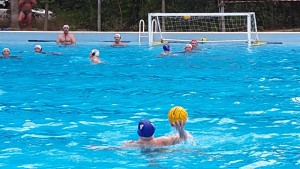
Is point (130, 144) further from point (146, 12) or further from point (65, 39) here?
point (146, 12)

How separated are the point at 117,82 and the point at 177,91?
6.01 ft

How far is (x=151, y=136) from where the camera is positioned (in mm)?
7668

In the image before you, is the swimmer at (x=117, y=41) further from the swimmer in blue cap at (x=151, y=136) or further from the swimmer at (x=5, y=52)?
the swimmer in blue cap at (x=151, y=136)

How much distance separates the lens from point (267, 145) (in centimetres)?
840

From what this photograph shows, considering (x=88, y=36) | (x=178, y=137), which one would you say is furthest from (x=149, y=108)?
(x=88, y=36)

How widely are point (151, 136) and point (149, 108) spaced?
128 inches

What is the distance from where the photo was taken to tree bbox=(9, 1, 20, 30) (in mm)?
25766

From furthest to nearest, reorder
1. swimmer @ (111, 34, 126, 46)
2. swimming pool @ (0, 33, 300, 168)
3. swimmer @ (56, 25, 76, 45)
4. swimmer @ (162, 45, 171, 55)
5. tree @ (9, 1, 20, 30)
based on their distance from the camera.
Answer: tree @ (9, 1, 20, 30)
swimmer @ (56, 25, 76, 45)
swimmer @ (111, 34, 126, 46)
swimmer @ (162, 45, 171, 55)
swimming pool @ (0, 33, 300, 168)

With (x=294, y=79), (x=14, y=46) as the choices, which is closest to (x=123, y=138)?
(x=294, y=79)

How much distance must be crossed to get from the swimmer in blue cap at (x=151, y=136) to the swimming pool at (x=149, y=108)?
0.10 m

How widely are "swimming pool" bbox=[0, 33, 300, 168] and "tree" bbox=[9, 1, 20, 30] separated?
7314 mm

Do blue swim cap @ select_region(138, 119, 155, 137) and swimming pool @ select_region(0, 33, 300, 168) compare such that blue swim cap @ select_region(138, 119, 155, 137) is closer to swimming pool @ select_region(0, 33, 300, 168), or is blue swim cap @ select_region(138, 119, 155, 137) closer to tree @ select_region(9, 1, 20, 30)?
swimming pool @ select_region(0, 33, 300, 168)

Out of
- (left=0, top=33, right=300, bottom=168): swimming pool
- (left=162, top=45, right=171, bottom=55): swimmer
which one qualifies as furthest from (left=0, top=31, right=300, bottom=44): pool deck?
(left=162, top=45, right=171, bottom=55): swimmer

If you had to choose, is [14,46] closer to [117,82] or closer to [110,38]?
[110,38]
